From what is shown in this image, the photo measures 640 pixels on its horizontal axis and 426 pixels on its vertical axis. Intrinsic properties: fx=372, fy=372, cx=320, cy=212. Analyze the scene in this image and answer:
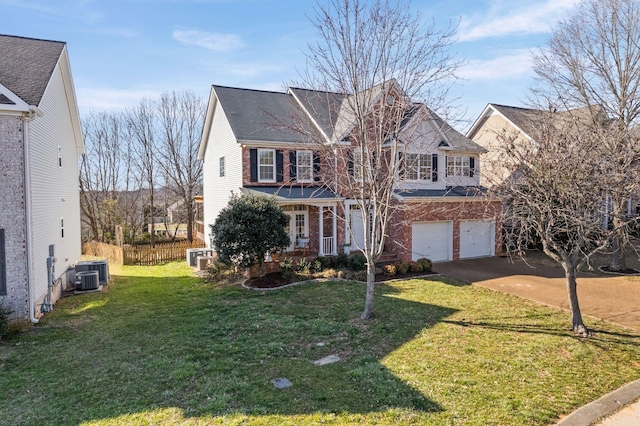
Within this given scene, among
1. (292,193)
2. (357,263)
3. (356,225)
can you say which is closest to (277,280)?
(357,263)

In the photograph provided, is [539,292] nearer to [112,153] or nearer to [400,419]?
[400,419]

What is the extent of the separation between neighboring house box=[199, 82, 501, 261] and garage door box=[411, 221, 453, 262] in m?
0.05

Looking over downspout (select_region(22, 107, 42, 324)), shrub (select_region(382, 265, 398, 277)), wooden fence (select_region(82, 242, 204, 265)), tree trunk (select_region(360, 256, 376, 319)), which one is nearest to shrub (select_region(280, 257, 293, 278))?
shrub (select_region(382, 265, 398, 277))

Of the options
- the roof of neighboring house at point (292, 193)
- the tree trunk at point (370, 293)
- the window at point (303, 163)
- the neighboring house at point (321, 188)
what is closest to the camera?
the tree trunk at point (370, 293)

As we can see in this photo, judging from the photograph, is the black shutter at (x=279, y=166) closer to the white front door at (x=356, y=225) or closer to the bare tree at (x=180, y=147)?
the white front door at (x=356, y=225)

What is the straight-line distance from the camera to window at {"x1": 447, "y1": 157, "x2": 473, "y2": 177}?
2103 centimetres

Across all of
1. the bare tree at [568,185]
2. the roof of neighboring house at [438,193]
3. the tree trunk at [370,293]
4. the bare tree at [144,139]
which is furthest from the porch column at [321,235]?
the bare tree at [144,139]

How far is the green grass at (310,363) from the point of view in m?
5.45

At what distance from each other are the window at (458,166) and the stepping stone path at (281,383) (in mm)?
17242

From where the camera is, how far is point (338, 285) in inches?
522

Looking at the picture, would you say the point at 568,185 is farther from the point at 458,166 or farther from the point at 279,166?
the point at 458,166

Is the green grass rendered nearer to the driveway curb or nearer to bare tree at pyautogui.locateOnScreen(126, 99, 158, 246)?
the driveway curb

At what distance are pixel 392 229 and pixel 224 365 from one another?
42.2 feet

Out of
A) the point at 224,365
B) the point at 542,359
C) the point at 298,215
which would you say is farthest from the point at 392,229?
the point at 224,365
